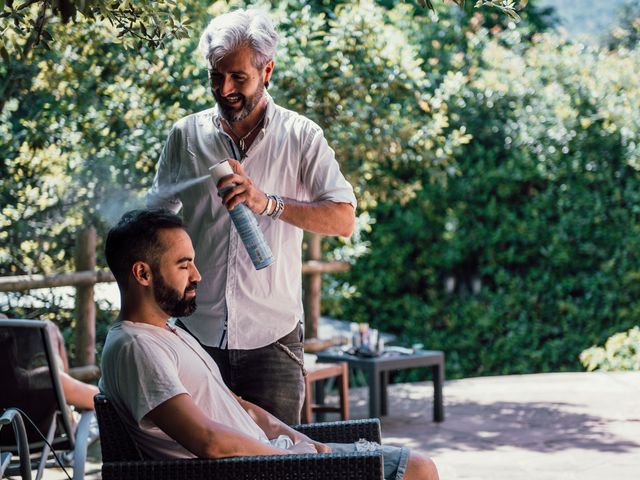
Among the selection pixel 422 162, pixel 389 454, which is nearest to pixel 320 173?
pixel 389 454

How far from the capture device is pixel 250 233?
244cm

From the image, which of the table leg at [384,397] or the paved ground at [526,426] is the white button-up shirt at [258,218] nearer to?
the paved ground at [526,426]

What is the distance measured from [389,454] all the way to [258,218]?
0.68m

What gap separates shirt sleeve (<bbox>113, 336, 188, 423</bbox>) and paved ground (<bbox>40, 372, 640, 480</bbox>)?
2379 mm

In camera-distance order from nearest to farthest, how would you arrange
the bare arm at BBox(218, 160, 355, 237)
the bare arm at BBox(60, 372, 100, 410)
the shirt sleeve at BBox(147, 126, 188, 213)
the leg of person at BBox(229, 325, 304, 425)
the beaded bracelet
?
the bare arm at BBox(218, 160, 355, 237), the beaded bracelet, the leg of person at BBox(229, 325, 304, 425), the shirt sleeve at BBox(147, 126, 188, 213), the bare arm at BBox(60, 372, 100, 410)

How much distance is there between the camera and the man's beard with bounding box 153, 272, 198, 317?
2.32 meters

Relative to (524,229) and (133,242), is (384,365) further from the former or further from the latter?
(133,242)

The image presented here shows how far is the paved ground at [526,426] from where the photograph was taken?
4642 millimetres

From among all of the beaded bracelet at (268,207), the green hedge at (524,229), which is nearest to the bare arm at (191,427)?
the beaded bracelet at (268,207)

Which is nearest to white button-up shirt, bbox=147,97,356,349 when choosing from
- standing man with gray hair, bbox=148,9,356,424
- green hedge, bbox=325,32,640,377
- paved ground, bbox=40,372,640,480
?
standing man with gray hair, bbox=148,9,356,424

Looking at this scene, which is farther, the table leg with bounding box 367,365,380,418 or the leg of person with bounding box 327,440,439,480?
the table leg with bounding box 367,365,380,418

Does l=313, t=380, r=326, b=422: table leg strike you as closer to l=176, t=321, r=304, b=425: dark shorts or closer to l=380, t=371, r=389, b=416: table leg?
l=380, t=371, r=389, b=416: table leg

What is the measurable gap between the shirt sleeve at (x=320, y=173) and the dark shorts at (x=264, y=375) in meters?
0.39

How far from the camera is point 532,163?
8.11 m
